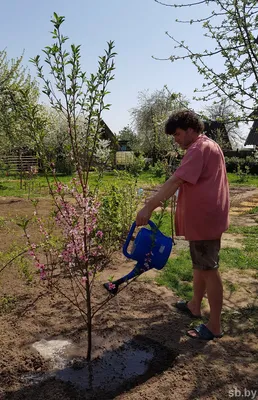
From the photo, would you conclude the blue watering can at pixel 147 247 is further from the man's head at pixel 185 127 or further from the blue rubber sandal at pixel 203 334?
the man's head at pixel 185 127

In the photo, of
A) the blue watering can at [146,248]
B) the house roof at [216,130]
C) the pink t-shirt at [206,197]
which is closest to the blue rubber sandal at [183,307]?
the blue watering can at [146,248]

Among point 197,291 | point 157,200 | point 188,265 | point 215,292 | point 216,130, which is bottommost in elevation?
point 188,265

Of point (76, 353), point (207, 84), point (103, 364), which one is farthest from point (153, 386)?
point (207, 84)

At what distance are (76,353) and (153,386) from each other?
0.63 m

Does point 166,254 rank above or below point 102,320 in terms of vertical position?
above

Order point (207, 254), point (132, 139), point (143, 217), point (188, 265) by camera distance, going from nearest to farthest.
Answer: point (143, 217), point (207, 254), point (188, 265), point (132, 139)

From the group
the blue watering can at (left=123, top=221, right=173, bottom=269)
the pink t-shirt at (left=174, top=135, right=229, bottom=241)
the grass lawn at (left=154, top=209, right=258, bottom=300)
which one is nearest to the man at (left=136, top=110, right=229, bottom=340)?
the pink t-shirt at (left=174, top=135, right=229, bottom=241)

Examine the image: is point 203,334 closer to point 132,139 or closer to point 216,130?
point 216,130

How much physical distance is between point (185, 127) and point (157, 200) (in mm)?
651

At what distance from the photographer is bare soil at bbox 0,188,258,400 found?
7.13 feet

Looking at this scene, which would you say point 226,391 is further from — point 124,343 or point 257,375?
point 124,343

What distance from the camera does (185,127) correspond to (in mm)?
2744

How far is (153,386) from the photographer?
219 centimetres

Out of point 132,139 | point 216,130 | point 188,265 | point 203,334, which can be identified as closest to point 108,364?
point 203,334
